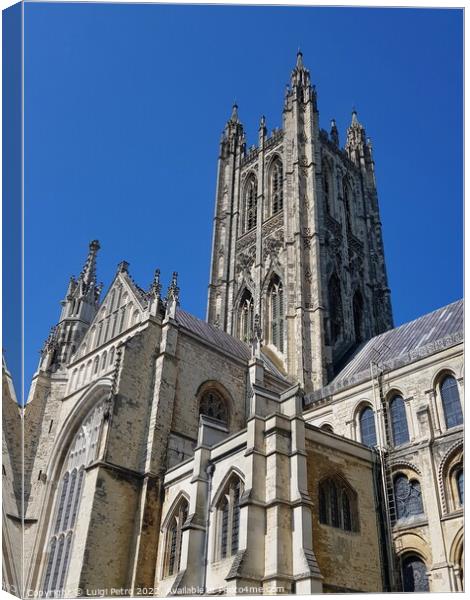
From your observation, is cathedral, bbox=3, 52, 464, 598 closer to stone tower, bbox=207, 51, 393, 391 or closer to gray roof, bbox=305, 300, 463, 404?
gray roof, bbox=305, 300, 463, 404

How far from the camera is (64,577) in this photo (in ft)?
63.9

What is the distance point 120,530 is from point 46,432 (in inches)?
309

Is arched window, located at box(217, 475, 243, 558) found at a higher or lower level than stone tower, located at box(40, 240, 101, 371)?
lower

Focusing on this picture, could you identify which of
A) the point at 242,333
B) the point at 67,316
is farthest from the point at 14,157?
the point at 242,333

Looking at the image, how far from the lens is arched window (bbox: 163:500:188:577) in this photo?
17.9m

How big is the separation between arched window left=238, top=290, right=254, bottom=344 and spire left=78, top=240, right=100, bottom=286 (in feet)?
30.2

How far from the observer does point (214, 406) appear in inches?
944

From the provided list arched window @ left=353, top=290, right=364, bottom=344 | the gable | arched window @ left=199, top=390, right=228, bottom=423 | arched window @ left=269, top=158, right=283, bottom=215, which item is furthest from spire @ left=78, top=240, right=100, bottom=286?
arched window @ left=353, top=290, right=364, bottom=344

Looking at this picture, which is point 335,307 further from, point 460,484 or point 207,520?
point 207,520

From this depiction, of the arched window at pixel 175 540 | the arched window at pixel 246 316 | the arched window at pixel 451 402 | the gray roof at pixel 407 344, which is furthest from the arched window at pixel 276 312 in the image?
the arched window at pixel 175 540

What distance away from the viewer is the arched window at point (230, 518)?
1611 centimetres

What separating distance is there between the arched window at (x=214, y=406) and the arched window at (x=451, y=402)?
8885 mm

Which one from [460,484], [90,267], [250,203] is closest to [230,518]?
[460,484]

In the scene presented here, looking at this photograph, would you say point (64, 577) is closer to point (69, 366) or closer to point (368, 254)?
point (69, 366)
